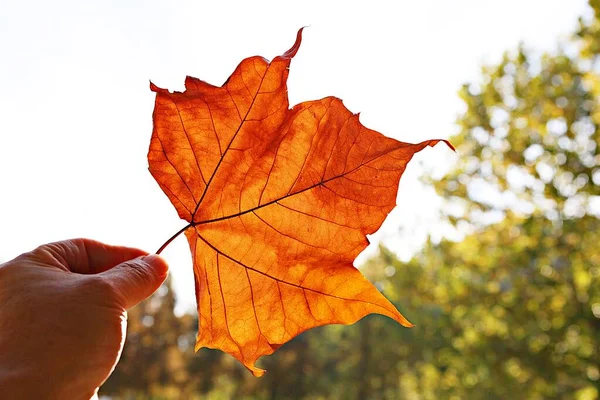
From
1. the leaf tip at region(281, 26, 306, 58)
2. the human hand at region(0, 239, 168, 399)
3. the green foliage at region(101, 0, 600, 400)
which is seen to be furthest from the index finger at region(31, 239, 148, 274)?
the green foliage at region(101, 0, 600, 400)

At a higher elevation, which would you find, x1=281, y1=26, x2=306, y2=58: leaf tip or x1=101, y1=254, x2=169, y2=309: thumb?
x1=281, y1=26, x2=306, y2=58: leaf tip

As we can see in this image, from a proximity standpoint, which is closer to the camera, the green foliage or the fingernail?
the fingernail

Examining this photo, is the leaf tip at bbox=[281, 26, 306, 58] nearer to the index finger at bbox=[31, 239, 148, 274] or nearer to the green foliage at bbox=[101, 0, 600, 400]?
the index finger at bbox=[31, 239, 148, 274]

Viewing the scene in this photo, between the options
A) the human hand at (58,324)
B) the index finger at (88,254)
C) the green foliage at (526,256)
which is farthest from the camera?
the green foliage at (526,256)

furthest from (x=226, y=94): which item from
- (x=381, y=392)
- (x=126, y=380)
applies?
(x=381, y=392)

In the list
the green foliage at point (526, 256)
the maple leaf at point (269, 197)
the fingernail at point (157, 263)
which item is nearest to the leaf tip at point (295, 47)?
the maple leaf at point (269, 197)

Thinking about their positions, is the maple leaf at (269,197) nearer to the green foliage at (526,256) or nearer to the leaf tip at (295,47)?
the leaf tip at (295,47)

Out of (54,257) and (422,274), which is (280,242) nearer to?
(54,257)

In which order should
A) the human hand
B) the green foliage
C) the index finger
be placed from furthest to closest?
the green foliage → the index finger → the human hand
